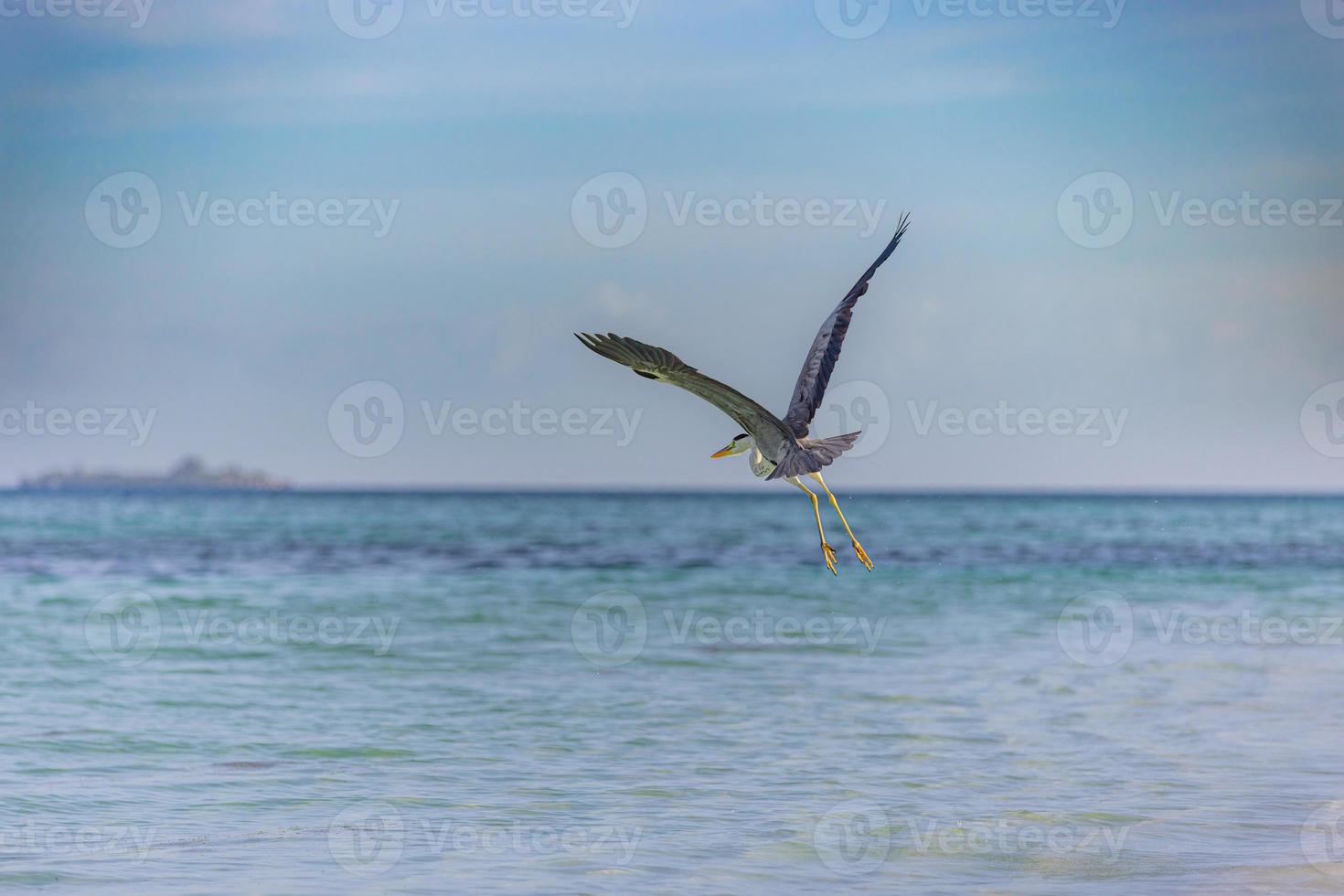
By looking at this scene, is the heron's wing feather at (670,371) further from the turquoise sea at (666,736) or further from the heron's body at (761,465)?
the turquoise sea at (666,736)

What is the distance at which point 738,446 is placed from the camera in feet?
28.0

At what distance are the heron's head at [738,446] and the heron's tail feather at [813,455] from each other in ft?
1.13

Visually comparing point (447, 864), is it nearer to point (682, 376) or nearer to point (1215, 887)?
point (682, 376)

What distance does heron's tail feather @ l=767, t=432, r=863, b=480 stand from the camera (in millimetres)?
7961

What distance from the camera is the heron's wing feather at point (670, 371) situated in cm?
680

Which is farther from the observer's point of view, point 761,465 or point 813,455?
point 761,465

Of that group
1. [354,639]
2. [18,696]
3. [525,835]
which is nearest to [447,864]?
[525,835]

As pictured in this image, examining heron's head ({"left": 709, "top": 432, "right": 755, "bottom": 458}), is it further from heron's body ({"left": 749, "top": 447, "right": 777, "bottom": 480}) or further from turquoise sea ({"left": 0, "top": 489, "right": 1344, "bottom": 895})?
turquoise sea ({"left": 0, "top": 489, "right": 1344, "bottom": 895})

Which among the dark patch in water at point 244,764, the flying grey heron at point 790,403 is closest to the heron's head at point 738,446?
the flying grey heron at point 790,403

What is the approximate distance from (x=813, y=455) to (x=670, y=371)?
1.43 meters

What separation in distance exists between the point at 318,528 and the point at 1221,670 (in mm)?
35949

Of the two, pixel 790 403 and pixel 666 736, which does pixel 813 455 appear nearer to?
pixel 790 403

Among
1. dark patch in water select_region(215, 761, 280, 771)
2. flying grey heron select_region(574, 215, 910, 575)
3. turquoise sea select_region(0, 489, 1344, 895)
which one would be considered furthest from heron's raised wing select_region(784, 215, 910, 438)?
dark patch in water select_region(215, 761, 280, 771)

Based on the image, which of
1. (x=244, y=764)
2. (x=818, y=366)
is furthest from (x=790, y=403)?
(x=244, y=764)
